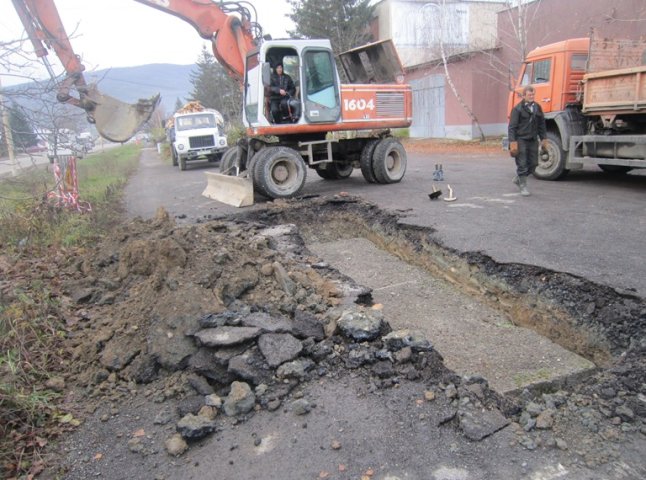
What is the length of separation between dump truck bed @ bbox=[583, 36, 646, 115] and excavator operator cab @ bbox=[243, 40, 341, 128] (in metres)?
4.64

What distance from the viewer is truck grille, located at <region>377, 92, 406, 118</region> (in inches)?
394

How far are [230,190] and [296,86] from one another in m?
2.38

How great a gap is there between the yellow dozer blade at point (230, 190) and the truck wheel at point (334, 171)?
8.48 feet

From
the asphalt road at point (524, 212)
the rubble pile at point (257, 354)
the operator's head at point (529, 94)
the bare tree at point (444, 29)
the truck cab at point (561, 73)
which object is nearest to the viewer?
the rubble pile at point (257, 354)

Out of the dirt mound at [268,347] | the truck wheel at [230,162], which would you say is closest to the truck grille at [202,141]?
the truck wheel at [230,162]

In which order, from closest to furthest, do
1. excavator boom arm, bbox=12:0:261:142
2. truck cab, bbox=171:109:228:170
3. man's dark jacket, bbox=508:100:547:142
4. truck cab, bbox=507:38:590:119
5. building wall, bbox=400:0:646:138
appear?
1. excavator boom arm, bbox=12:0:261:142
2. man's dark jacket, bbox=508:100:547:142
3. truck cab, bbox=507:38:590:119
4. building wall, bbox=400:0:646:138
5. truck cab, bbox=171:109:228:170

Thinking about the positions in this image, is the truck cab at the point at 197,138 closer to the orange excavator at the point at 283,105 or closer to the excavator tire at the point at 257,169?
the orange excavator at the point at 283,105

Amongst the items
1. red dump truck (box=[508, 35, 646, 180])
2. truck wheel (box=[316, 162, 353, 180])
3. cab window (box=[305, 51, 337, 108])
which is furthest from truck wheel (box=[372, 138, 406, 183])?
red dump truck (box=[508, 35, 646, 180])

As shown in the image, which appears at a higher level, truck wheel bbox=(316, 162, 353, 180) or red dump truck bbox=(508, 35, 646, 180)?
red dump truck bbox=(508, 35, 646, 180)

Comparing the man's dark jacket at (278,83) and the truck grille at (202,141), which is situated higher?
the man's dark jacket at (278,83)

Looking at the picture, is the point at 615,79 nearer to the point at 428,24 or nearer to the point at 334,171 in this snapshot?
the point at 334,171

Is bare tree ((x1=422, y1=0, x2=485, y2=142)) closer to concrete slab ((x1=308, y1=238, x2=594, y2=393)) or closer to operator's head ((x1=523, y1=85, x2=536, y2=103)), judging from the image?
operator's head ((x1=523, y1=85, x2=536, y2=103))

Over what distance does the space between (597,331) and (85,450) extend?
160 inches

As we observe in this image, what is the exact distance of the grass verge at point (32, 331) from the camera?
2.90 meters
